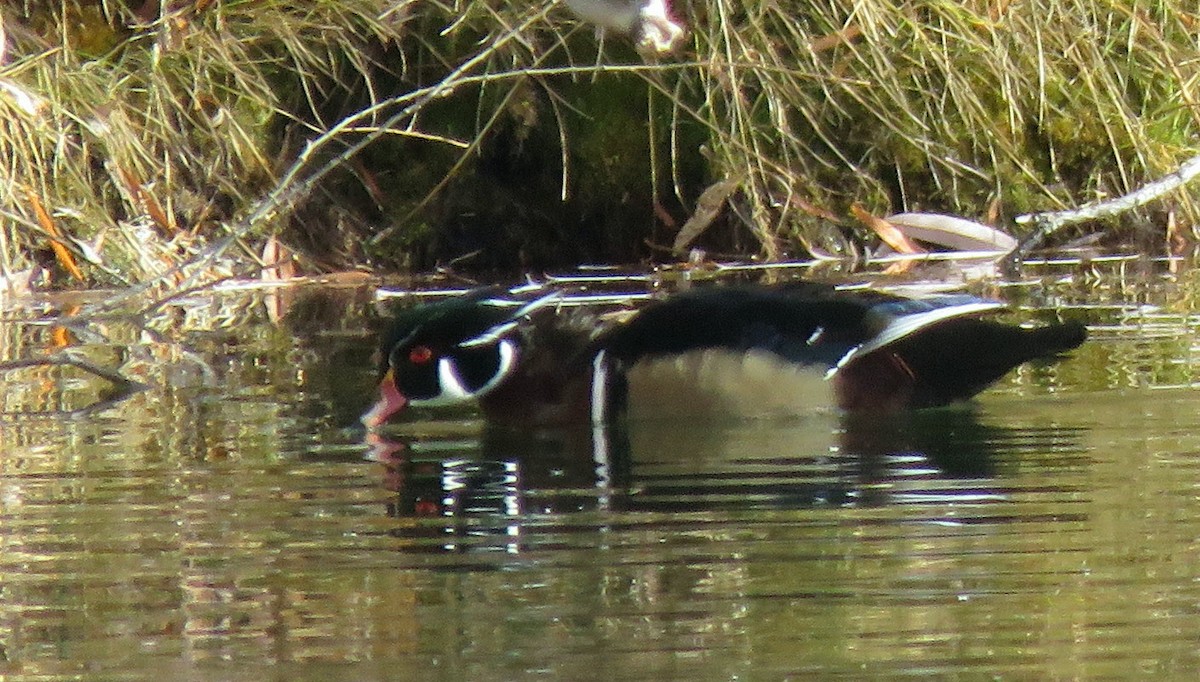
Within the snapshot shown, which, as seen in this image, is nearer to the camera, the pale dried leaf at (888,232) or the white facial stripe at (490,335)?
the white facial stripe at (490,335)

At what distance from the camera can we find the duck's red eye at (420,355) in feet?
16.5

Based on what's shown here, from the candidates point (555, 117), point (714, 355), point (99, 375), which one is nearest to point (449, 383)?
point (714, 355)

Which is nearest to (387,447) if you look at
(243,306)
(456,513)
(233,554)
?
(456,513)

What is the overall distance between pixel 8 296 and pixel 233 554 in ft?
18.9

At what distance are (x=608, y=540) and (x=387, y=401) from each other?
5.91ft

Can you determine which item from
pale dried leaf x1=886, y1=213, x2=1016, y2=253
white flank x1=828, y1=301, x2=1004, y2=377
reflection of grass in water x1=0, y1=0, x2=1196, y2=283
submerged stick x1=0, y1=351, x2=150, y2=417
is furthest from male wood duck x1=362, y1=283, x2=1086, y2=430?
pale dried leaf x1=886, y1=213, x2=1016, y2=253

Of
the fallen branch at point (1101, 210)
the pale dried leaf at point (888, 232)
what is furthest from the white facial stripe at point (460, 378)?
the pale dried leaf at point (888, 232)

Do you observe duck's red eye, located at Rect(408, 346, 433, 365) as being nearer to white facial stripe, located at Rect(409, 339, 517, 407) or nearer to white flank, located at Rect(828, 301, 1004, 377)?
white facial stripe, located at Rect(409, 339, 517, 407)

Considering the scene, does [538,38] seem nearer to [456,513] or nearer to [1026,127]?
[1026,127]

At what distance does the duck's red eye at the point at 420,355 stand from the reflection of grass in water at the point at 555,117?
4130 millimetres

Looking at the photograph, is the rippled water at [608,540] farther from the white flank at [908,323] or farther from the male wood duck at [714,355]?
the white flank at [908,323]

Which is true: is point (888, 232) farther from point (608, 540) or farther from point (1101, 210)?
point (608, 540)

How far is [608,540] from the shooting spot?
3.30 m

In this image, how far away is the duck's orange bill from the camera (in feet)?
16.4
